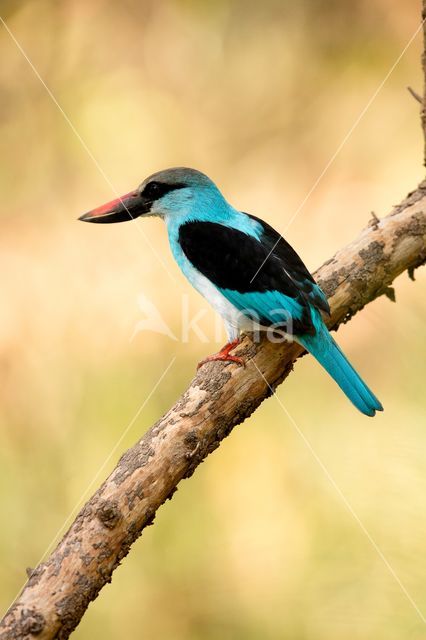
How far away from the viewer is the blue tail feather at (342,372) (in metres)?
2.58

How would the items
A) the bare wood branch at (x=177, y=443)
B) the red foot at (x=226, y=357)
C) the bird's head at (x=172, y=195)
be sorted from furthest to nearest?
the bird's head at (x=172, y=195)
the red foot at (x=226, y=357)
the bare wood branch at (x=177, y=443)

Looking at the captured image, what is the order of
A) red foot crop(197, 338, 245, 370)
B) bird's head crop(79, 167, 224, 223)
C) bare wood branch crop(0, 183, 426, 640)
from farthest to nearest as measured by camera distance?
bird's head crop(79, 167, 224, 223), red foot crop(197, 338, 245, 370), bare wood branch crop(0, 183, 426, 640)

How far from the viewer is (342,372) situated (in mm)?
2613

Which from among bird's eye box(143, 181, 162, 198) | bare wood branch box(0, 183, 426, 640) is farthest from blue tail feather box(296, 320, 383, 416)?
bird's eye box(143, 181, 162, 198)

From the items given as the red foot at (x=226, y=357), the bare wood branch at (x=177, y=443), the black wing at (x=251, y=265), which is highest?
the black wing at (x=251, y=265)

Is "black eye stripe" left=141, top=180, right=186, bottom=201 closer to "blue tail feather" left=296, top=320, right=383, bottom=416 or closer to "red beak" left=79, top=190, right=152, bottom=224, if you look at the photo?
"red beak" left=79, top=190, right=152, bottom=224

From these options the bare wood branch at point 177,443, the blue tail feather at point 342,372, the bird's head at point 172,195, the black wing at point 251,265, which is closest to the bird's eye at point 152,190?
the bird's head at point 172,195

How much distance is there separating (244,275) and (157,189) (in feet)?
1.95

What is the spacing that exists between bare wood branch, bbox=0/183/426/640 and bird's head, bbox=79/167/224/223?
511mm

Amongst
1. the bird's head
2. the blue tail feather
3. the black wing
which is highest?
the bird's head

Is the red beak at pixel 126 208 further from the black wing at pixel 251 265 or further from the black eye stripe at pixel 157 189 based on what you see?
the black wing at pixel 251 265

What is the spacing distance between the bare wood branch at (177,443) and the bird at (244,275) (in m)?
0.10

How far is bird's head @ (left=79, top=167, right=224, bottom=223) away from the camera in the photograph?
3.00m

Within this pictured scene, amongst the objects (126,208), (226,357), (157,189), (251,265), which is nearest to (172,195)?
(157,189)
